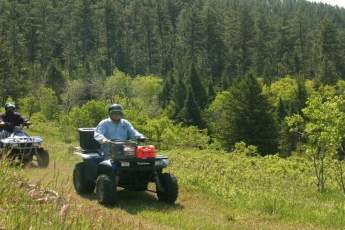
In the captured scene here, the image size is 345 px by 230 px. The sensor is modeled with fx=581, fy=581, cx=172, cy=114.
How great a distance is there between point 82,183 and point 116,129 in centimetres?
128

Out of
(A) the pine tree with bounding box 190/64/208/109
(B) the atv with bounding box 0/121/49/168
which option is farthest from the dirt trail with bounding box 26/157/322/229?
(A) the pine tree with bounding box 190/64/208/109

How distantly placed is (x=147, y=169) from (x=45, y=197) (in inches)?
→ 186

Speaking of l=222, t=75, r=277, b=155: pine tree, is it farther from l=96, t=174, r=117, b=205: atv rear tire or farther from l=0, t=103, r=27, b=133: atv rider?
l=96, t=174, r=117, b=205: atv rear tire

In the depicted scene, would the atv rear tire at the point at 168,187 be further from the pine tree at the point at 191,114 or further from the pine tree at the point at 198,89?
the pine tree at the point at 198,89

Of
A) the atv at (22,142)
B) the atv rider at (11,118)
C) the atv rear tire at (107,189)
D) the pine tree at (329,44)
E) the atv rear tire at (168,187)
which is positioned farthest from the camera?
the pine tree at (329,44)

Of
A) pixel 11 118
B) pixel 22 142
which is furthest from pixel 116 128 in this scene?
pixel 11 118

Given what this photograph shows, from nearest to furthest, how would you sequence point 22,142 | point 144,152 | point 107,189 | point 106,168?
point 107,189
point 144,152
point 106,168
point 22,142

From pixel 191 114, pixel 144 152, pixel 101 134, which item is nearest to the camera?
pixel 144 152

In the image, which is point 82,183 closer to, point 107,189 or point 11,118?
point 107,189


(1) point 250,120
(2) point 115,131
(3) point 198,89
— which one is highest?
(2) point 115,131

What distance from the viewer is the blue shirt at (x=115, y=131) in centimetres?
1156

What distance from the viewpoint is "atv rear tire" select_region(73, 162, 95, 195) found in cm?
1166

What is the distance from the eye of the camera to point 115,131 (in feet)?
38.3

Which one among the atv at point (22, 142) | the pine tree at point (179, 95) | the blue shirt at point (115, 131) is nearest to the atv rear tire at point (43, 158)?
the atv at point (22, 142)
